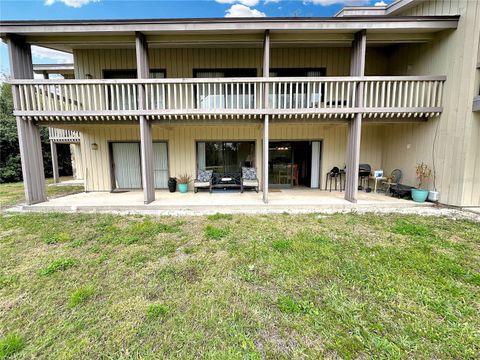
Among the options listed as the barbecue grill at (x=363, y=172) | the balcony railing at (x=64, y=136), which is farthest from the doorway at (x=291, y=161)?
the balcony railing at (x=64, y=136)

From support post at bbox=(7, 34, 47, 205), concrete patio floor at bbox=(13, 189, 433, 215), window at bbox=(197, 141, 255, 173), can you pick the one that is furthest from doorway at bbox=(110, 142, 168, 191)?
support post at bbox=(7, 34, 47, 205)

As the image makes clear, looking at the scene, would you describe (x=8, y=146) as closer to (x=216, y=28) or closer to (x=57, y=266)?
(x=216, y=28)

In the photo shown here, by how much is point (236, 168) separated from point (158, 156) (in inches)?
123

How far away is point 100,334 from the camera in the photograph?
82.6 inches

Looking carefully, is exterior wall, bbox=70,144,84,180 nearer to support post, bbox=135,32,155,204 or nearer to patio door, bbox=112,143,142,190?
patio door, bbox=112,143,142,190

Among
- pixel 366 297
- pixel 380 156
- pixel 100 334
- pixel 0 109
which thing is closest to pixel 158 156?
pixel 100 334

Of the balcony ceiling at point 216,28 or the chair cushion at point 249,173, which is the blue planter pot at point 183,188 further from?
the balcony ceiling at point 216,28

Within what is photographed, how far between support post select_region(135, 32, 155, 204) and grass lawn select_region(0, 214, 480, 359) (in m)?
2.17

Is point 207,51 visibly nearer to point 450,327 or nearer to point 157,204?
point 157,204

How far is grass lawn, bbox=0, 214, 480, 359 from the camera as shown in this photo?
198 centimetres

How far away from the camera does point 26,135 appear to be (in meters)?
6.36

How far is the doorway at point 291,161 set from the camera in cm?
907

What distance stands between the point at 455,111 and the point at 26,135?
1170 centimetres

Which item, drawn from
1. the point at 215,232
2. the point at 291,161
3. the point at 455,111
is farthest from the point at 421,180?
the point at 215,232
